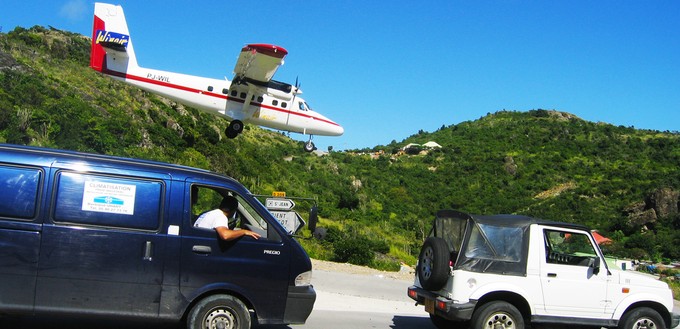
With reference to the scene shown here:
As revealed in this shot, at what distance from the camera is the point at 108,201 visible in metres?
6.73

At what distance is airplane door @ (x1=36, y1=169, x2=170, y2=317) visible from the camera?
6562 millimetres

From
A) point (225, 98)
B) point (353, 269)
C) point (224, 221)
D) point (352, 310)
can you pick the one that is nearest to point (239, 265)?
point (224, 221)

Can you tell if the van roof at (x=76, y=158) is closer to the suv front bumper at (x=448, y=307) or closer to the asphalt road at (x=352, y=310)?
the asphalt road at (x=352, y=310)

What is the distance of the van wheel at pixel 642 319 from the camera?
8828 millimetres

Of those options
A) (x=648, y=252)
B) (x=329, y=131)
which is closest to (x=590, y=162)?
(x=648, y=252)

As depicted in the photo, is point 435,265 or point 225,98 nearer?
point 435,265

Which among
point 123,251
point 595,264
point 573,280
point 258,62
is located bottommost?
point 573,280

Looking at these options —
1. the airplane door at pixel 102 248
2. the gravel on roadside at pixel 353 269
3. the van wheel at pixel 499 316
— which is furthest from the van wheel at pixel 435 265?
the gravel on roadside at pixel 353 269

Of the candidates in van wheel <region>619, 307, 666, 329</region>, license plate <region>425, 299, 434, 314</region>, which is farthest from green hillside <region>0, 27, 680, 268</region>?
van wheel <region>619, 307, 666, 329</region>

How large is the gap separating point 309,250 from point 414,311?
773 cm

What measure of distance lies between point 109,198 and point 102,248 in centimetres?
55

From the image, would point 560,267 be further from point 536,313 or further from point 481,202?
point 481,202

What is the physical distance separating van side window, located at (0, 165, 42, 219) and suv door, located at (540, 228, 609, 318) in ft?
21.6

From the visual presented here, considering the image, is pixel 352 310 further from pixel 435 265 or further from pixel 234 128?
pixel 234 128
